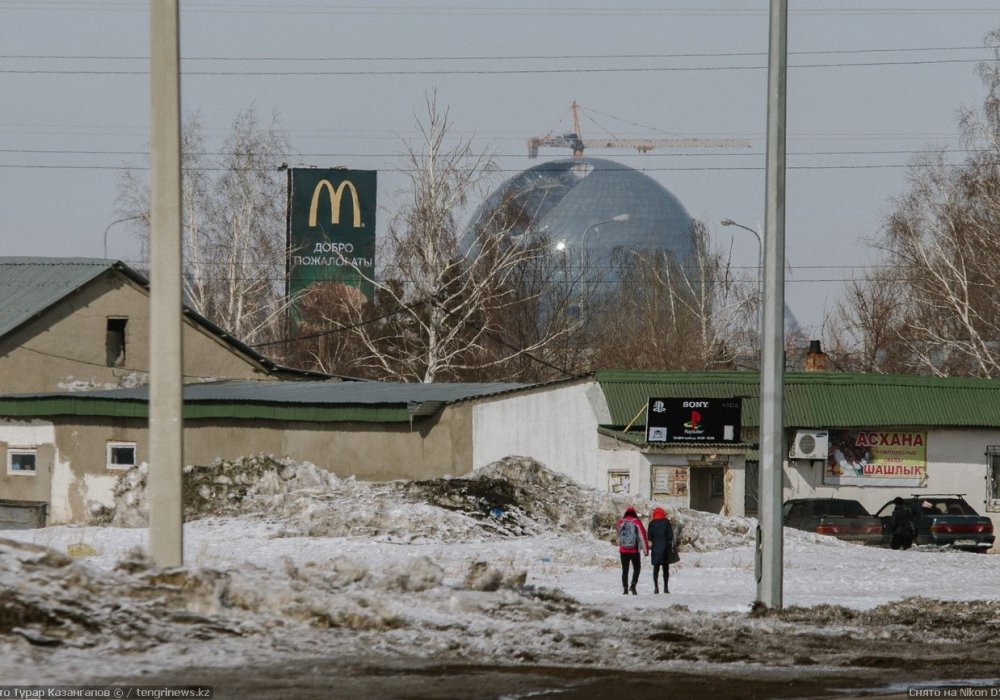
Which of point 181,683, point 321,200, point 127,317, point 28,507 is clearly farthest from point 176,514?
point 321,200

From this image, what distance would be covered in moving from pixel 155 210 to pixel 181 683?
4.32 metres

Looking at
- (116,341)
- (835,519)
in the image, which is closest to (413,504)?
(835,519)

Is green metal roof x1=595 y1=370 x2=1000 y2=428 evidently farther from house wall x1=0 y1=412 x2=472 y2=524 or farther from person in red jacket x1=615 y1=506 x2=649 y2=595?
person in red jacket x1=615 y1=506 x2=649 y2=595

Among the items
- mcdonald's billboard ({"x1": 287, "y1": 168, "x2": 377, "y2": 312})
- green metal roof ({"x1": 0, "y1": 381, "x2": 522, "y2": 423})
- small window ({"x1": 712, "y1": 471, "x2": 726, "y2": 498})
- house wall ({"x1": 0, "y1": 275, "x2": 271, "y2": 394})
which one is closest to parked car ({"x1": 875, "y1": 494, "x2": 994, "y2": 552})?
small window ({"x1": 712, "y1": 471, "x2": 726, "y2": 498})

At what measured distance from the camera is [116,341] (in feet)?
139

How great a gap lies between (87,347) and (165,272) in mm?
31344

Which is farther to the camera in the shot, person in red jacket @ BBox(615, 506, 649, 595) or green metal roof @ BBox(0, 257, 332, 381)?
green metal roof @ BBox(0, 257, 332, 381)

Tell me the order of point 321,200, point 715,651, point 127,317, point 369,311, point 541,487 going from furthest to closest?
point 321,200, point 369,311, point 127,317, point 541,487, point 715,651

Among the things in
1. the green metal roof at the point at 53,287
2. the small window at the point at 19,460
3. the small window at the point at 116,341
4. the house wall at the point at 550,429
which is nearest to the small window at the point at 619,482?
the house wall at the point at 550,429

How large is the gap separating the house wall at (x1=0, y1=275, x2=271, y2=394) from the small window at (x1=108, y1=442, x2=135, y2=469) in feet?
18.7

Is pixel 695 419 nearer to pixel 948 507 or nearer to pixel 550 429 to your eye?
pixel 550 429

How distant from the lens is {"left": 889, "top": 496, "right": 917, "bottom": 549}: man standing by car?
108 feet

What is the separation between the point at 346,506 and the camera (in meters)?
28.8

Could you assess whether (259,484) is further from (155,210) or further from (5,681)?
(5,681)
